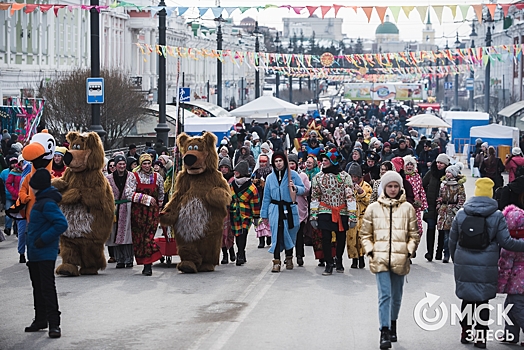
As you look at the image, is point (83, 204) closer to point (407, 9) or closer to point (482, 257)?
point (482, 257)

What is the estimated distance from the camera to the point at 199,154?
13.3m

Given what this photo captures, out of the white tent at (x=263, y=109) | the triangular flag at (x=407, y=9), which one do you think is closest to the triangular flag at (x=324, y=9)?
the triangular flag at (x=407, y=9)

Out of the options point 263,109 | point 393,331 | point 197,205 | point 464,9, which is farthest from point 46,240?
point 263,109

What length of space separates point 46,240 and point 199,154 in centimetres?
420

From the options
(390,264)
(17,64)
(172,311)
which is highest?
(17,64)

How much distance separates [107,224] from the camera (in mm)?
13039

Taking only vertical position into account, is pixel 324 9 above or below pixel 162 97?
above

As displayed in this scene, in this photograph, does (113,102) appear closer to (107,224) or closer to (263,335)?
(107,224)

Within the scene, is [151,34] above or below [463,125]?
above

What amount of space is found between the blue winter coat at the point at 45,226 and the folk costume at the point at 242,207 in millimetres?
5306

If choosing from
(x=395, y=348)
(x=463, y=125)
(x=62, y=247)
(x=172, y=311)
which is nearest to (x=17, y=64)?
(x=463, y=125)

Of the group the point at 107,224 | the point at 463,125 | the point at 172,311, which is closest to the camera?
the point at 172,311

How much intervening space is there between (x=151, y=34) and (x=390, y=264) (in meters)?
56.9

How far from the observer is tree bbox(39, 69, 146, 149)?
28.9 meters
